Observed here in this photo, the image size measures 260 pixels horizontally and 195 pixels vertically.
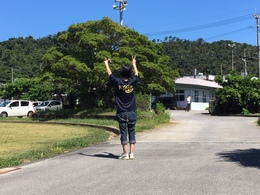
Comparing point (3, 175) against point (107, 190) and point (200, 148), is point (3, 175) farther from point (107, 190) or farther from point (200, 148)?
point (200, 148)

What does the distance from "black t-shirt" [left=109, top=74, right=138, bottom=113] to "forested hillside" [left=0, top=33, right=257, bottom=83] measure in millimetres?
74594

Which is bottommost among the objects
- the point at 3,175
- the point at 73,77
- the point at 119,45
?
the point at 3,175

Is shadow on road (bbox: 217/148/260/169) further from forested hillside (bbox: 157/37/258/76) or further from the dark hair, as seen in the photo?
forested hillside (bbox: 157/37/258/76)

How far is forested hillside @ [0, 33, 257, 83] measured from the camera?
83000 mm

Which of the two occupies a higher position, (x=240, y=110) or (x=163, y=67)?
(x=163, y=67)

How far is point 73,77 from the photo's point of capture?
82.7 ft

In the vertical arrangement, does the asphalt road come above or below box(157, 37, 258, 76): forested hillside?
below

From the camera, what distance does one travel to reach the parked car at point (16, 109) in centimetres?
3550

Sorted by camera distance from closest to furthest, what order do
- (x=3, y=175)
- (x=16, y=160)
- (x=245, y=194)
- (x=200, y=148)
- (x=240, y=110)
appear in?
(x=245, y=194) → (x=3, y=175) → (x=16, y=160) → (x=200, y=148) → (x=240, y=110)

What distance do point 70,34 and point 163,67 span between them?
6.99 meters

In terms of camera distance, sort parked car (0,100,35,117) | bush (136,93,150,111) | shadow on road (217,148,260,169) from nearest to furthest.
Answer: shadow on road (217,148,260,169)
bush (136,93,150,111)
parked car (0,100,35,117)

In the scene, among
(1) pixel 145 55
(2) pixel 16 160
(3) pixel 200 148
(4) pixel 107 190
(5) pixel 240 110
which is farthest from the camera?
(5) pixel 240 110

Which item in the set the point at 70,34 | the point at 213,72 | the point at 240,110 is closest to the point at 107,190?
the point at 70,34

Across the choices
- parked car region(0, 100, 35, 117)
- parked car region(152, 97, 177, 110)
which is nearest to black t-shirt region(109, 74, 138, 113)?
parked car region(0, 100, 35, 117)
